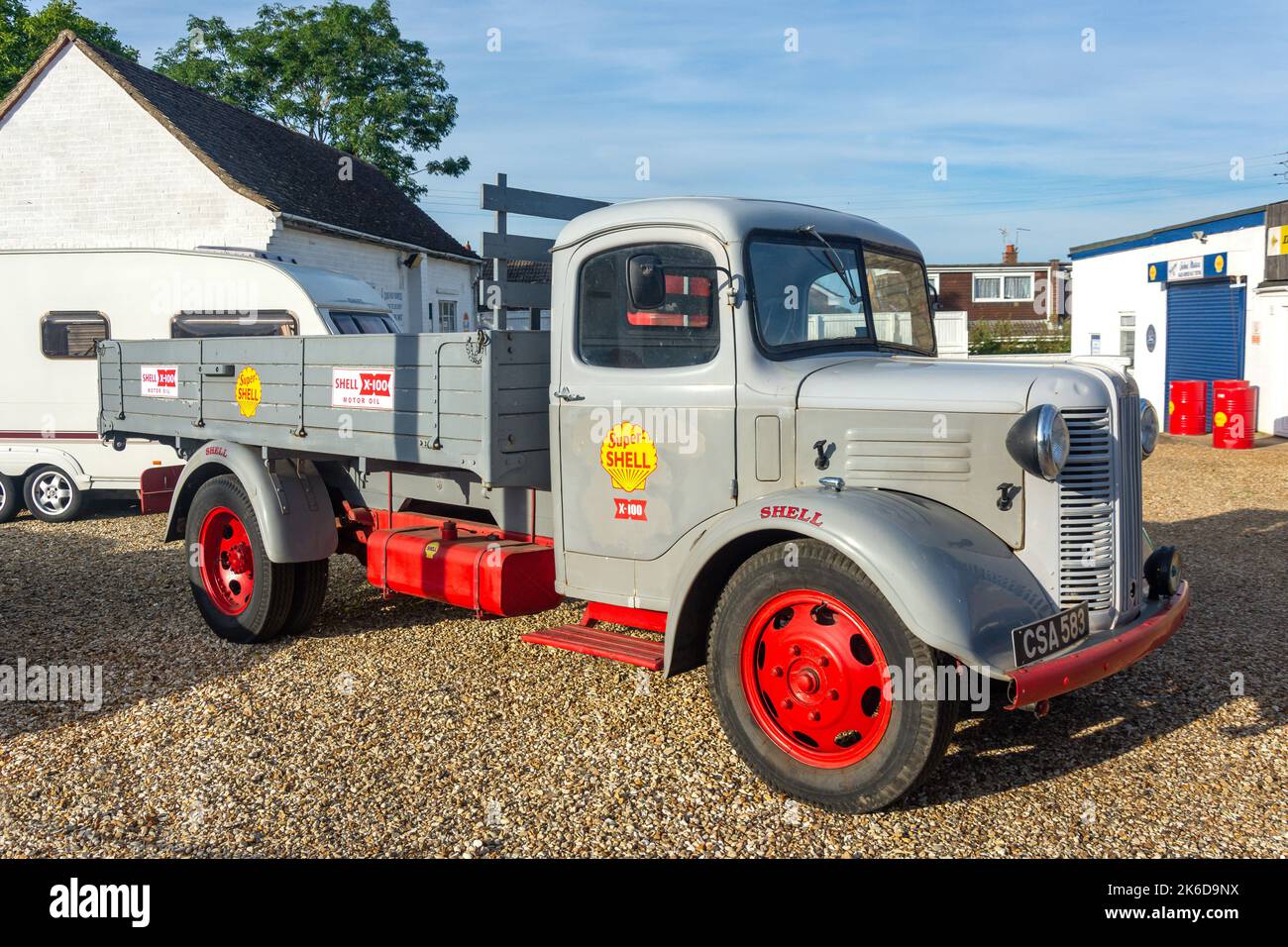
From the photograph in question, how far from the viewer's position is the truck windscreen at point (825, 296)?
15.4ft

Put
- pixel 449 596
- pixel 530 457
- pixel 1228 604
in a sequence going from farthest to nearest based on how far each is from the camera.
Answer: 1. pixel 1228 604
2. pixel 449 596
3. pixel 530 457

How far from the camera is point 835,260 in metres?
4.99

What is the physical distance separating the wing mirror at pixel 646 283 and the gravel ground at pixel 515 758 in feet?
6.52

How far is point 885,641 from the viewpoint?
3.96 metres

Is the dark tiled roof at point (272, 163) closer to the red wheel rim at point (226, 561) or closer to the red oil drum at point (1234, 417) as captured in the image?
the red wheel rim at point (226, 561)

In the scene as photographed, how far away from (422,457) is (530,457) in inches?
→ 24.1

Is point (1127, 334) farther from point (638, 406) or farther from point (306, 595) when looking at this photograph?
point (638, 406)

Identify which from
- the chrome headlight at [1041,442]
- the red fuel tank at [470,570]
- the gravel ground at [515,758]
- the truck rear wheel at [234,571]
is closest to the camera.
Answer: the chrome headlight at [1041,442]

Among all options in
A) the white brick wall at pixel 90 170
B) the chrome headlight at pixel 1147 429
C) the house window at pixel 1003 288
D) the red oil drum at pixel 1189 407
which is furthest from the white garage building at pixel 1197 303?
the house window at pixel 1003 288

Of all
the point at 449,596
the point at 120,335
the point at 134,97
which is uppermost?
the point at 134,97

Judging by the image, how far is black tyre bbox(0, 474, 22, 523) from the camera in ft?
36.7

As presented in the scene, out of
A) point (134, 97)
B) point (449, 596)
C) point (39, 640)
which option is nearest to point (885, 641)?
point (449, 596)

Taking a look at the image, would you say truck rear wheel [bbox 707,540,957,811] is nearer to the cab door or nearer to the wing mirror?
the cab door
